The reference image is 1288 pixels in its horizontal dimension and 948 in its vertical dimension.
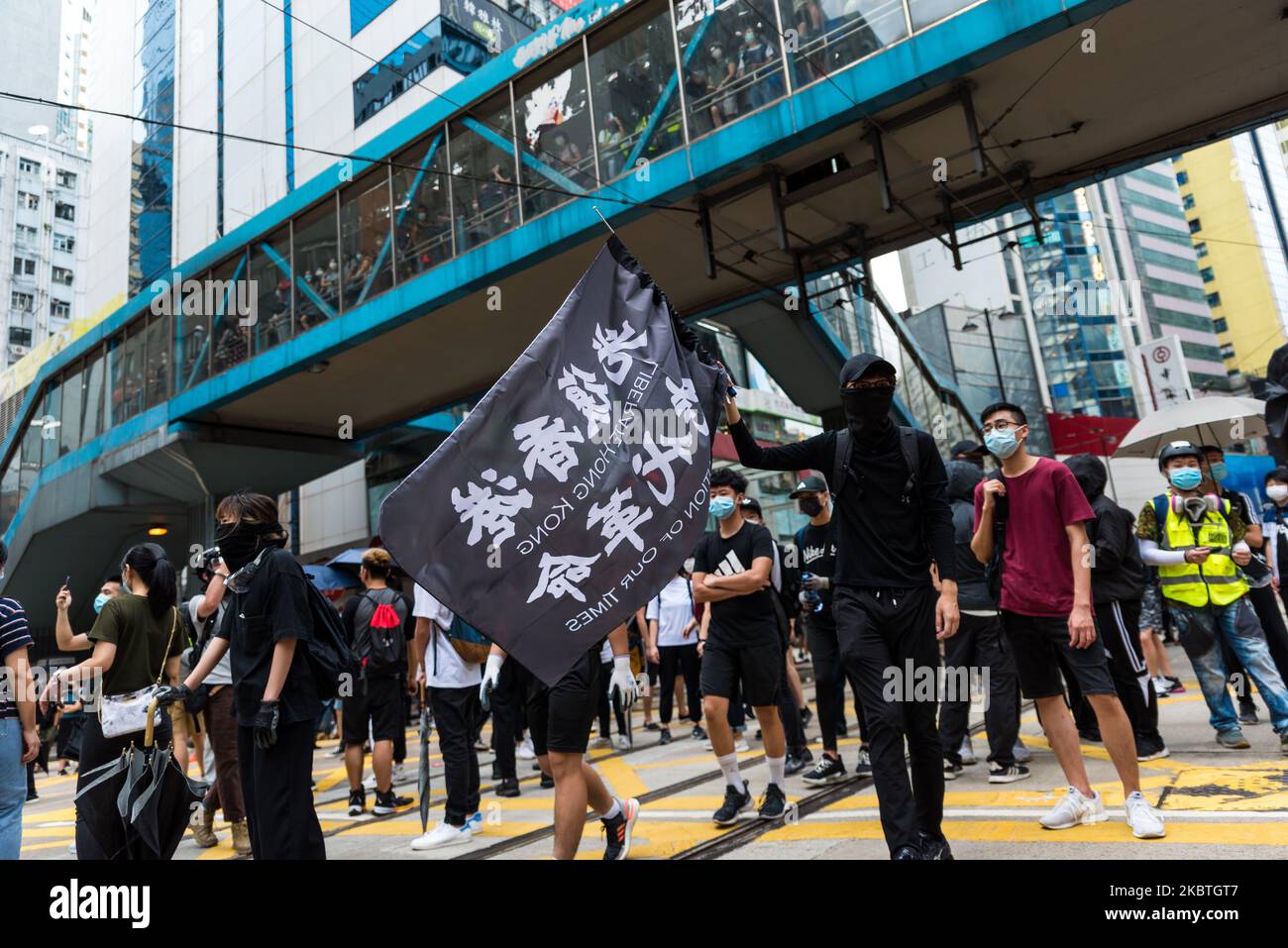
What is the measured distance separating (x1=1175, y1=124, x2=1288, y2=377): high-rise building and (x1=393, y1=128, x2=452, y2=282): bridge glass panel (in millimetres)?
89065

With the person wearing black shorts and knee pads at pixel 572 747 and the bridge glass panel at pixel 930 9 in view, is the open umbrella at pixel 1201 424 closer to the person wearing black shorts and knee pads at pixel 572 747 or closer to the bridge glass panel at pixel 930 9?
the bridge glass panel at pixel 930 9

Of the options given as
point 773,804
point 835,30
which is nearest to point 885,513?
point 773,804

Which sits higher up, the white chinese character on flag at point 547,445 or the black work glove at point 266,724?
the white chinese character on flag at point 547,445

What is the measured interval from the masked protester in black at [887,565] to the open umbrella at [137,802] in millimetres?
3108

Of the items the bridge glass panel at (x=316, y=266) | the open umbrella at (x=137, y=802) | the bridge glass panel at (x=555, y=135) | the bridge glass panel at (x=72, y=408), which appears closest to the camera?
the open umbrella at (x=137, y=802)

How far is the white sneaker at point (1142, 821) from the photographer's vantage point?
3.58m

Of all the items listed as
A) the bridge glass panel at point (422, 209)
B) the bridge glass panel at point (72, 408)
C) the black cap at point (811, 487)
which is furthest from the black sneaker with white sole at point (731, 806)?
the bridge glass panel at point (72, 408)

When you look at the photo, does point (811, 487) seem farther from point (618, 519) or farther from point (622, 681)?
point (618, 519)

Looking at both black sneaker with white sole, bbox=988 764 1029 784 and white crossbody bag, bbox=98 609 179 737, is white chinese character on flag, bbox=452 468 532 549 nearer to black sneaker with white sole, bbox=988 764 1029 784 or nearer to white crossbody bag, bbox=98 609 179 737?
white crossbody bag, bbox=98 609 179 737

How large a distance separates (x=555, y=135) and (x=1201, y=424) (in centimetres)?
988

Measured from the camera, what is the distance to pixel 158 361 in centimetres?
2100

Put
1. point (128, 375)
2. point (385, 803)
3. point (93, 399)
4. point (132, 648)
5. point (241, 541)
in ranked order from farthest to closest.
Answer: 1. point (93, 399)
2. point (128, 375)
3. point (385, 803)
4. point (132, 648)
5. point (241, 541)

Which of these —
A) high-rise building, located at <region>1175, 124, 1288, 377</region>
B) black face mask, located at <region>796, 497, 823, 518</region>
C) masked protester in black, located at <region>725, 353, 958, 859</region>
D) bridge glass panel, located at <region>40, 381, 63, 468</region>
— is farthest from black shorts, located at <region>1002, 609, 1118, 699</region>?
high-rise building, located at <region>1175, 124, 1288, 377</region>
